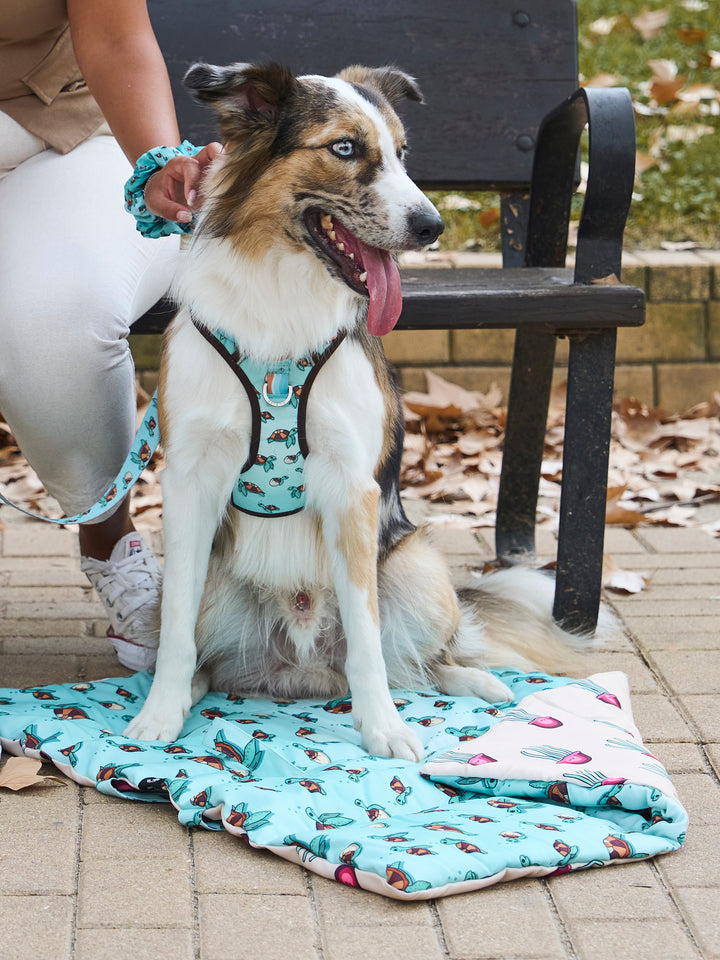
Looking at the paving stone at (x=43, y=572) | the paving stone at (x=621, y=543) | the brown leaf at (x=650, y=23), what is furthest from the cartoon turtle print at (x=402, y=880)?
the brown leaf at (x=650, y=23)

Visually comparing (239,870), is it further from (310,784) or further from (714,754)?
(714,754)

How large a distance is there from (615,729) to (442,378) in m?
2.63

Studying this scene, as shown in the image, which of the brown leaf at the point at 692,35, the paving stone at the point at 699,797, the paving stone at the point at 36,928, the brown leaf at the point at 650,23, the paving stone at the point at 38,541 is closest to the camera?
the paving stone at the point at 36,928

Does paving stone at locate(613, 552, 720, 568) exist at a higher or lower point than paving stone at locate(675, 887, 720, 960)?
lower

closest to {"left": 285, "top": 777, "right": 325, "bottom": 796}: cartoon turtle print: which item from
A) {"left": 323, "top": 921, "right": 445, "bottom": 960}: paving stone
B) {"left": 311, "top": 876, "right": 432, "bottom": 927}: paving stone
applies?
{"left": 311, "top": 876, "right": 432, "bottom": 927}: paving stone

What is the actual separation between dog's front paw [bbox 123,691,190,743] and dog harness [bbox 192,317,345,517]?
50 centimetres

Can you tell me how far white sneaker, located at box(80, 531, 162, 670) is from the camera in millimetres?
2793

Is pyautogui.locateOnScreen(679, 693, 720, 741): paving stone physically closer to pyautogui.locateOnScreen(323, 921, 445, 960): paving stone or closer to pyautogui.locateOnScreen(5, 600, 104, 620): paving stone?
pyautogui.locateOnScreen(323, 921, 445, 960): paving stone

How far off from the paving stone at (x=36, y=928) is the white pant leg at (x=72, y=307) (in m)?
1.12

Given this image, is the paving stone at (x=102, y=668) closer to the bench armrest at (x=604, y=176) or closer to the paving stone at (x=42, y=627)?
the paving stone at (x=42, y=627)

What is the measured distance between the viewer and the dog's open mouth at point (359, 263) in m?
2.21

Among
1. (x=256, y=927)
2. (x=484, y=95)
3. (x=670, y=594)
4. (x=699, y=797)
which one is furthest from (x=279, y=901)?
(x=484, y=95)

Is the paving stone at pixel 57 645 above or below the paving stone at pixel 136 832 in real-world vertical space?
below

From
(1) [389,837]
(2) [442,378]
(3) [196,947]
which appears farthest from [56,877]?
(2) [442,378]
